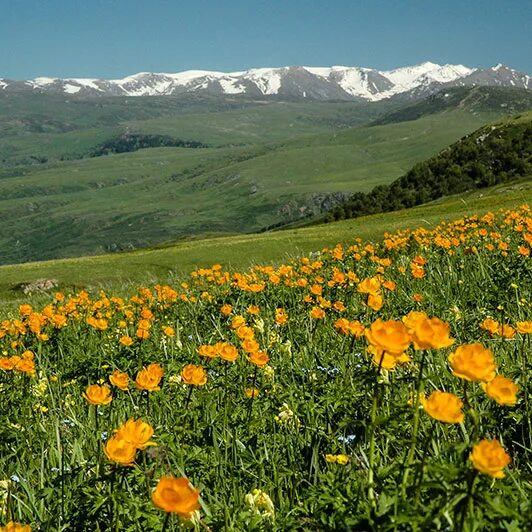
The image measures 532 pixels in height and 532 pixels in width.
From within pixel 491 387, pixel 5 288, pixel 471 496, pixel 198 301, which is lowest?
pixel 5 288

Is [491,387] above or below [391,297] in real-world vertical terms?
above

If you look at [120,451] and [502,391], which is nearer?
[502,391]

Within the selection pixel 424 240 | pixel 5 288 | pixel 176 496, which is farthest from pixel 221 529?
pixel 5 288

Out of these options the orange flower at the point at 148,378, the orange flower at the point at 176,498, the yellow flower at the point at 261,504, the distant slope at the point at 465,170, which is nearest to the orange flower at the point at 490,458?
the orange flower at the point at 176,498

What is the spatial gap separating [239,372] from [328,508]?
2.79m

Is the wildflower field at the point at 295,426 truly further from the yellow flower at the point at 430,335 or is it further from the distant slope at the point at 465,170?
the distant slope at the point at 465,170

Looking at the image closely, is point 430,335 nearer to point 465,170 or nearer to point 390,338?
point 390,338

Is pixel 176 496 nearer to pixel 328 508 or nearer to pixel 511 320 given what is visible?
pixel 328 508

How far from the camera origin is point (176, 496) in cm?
172

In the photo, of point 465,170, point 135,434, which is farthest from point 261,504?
point 465,170

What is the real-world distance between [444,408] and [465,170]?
363 feet

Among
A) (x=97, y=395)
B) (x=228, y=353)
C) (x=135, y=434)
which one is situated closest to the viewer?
(x=135, y=434)

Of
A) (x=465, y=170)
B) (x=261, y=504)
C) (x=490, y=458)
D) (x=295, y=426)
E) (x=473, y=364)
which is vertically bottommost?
(x=465, y=170)

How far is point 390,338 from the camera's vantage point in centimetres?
220
